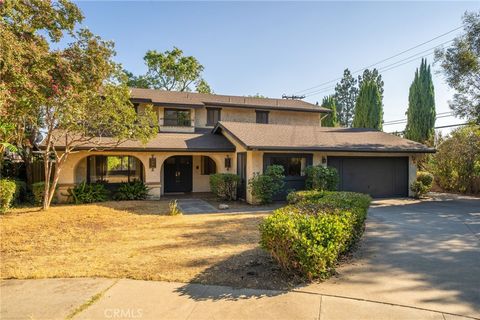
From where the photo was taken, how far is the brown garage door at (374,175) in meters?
15.5

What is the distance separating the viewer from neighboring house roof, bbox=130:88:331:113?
62.5 feet

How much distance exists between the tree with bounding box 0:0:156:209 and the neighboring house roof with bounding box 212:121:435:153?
4.65 m

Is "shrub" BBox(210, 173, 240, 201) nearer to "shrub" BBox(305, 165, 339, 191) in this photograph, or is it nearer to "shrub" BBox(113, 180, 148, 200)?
"shrub" BBox(305, 165, 339, 191)

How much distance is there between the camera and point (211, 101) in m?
20.9

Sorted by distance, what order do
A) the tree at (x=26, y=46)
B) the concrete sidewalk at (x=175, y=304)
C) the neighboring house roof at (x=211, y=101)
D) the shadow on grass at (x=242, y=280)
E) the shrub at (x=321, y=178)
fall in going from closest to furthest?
the concrete sidewalk at (x=175, y=304) < the shadow on grass at (x=242, y=280) < the tree at (x=26, y=46) < the shrub at (x=321, y=178) < the neighboring house roof at (x=211, y=101)

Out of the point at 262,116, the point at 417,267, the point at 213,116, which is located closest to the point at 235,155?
the point at 213,116

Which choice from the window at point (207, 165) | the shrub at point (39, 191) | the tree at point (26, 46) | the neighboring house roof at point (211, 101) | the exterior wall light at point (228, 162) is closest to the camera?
the tree at point (26, 46)

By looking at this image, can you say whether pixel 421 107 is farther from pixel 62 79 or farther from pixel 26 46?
pixel 26 46

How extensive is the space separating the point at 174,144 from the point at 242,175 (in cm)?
408

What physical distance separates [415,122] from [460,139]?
23.8 feet

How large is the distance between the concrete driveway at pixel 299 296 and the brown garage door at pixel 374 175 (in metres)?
9.47

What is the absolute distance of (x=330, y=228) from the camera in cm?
490

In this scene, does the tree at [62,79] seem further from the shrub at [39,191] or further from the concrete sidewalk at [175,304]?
the concrete sidewalk at [175,304]

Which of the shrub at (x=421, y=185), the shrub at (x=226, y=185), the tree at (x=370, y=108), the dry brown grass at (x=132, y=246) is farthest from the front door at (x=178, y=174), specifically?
the tree at (x=370, y=108)
